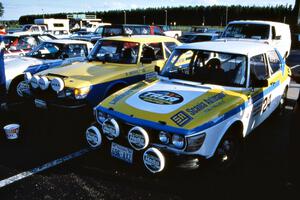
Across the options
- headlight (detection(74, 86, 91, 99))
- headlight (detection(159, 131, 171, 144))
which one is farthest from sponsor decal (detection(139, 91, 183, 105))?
headlight (detection(74, 86, 91, 99))

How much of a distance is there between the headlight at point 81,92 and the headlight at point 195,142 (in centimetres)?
261

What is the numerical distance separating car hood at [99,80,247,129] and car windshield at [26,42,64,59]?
162 inches

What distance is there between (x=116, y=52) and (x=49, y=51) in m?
2.34

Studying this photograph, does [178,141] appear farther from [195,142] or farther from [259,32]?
[259,32]

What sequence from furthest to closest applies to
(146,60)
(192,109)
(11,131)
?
(146,60), (11,131), (192,109)

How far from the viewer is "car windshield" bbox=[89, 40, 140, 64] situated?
20.7ft

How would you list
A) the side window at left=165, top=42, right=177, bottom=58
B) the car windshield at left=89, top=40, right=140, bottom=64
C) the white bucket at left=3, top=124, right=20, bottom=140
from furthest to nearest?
1. the side window at left=165, top=42, right=177, bottom=58
2. the car windshield at left=89, top=40, right=140, bottom=64
3. the white bucket at left=3, top=124, right=20, bottom=140

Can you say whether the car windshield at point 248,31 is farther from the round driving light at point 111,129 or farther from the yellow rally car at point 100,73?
the round driving light at point 111,129

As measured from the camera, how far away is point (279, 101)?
577 centimetres

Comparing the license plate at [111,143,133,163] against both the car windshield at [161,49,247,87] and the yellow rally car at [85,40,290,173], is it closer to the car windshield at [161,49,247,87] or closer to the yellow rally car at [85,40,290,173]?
the yellow rally car at [85,40,290,173]

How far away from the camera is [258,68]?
15.5 ft

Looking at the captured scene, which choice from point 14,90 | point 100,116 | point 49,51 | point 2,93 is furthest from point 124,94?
point 49,51

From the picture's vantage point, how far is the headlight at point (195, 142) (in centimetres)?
324

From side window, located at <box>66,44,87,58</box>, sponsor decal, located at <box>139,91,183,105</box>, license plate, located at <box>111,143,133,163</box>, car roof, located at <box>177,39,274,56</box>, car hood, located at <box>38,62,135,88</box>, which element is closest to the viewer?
license plate, located at <box>111,143,133,163</box>
